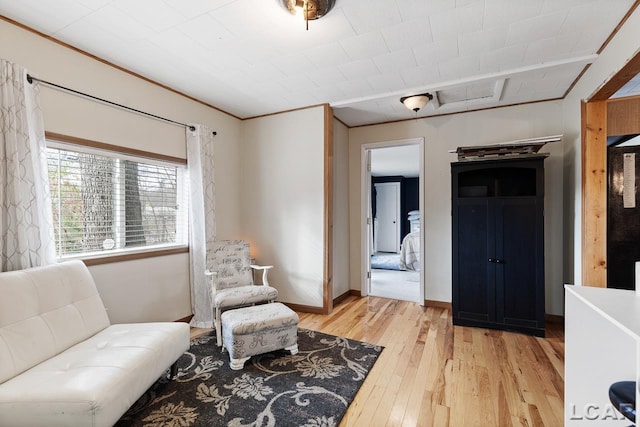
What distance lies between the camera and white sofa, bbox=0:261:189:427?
1.25 m

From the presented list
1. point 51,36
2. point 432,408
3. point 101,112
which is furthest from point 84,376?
point 51,36

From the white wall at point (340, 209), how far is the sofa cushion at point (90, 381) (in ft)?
7.69

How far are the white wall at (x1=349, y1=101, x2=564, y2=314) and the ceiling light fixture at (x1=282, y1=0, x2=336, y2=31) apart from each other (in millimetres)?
2393

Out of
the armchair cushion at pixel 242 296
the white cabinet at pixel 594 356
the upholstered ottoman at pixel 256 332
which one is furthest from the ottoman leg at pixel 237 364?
the white cabinet at pixel 594 356

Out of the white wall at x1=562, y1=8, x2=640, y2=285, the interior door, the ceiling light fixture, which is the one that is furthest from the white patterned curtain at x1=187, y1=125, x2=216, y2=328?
the interior door

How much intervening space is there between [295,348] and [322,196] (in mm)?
1699

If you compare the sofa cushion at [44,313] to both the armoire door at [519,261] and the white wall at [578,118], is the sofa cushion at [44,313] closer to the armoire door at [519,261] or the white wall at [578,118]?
the armoire door at [519,261]

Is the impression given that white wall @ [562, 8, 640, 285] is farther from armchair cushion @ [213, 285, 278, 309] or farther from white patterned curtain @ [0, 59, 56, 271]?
white patterned curtain @ [0, 59, 56, 271]

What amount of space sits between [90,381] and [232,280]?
177 cm

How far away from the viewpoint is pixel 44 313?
173 cm

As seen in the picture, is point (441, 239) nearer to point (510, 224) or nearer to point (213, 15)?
point (510, 224)

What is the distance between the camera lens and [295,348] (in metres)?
2.42

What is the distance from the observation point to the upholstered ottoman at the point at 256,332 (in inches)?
85.7

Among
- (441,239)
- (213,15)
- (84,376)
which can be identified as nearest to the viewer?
(84,376)
